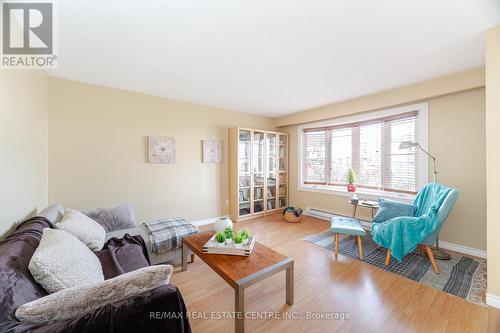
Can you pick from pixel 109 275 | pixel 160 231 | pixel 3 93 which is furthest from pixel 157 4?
pixel 160 231

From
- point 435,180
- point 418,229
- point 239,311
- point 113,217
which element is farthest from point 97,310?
point 435,180

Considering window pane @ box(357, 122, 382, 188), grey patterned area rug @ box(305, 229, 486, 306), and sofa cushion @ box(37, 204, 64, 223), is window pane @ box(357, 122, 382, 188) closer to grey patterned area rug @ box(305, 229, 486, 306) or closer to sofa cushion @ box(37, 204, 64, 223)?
grey patterned area rug @ box(305, 229, 486, 306)

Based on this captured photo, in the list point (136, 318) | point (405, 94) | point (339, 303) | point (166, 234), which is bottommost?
point (339, 303)

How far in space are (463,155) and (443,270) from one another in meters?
1.49

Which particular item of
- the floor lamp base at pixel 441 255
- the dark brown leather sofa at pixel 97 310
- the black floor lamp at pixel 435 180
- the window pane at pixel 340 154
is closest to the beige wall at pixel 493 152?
the black floor lamp at pixel 435 180

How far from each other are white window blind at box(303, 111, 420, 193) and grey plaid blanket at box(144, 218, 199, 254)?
A: 10.1 feet

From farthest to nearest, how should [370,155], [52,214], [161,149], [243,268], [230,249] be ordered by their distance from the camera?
[370,155]
[161,149]
[52,214]
[230,249]
[243,268]

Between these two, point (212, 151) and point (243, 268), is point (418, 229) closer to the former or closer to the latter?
point (243, 268)

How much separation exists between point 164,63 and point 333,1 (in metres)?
1.74

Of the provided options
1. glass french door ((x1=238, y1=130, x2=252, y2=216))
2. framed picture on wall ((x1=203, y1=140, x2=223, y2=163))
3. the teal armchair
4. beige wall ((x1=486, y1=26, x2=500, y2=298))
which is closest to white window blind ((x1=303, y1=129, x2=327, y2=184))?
glass french door ((x1=238, y1=130, x2=252, y2=216))

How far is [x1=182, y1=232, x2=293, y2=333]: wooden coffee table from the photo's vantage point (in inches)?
53.7

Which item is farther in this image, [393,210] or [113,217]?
[393,210]

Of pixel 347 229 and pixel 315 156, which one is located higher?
pixel 315 156

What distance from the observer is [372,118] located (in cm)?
350
